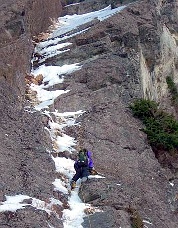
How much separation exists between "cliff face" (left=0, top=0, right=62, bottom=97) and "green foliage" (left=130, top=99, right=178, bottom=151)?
525cm

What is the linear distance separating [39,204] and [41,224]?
0.99m

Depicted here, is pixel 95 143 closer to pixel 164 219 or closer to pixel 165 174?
pixel 165 174

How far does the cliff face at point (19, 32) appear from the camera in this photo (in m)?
21.8

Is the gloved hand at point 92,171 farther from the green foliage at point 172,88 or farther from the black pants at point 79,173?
the green foliage at point 172,88

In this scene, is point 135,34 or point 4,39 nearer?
point 4,39

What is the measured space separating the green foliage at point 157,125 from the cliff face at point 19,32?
5245mm

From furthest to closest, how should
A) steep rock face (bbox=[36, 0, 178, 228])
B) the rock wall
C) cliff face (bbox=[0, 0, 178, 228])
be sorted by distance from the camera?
1. the rock wall
2. steep rock face (bbox=[36, 0, 178, 228])
3. cliff face (bbox=[0, 0, 178, 228])

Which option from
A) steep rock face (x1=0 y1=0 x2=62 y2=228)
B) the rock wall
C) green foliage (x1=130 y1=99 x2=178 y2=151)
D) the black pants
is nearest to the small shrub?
green foliage (x1=130 y1=99 x2=178 y2=151)

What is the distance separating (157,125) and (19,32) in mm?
10645

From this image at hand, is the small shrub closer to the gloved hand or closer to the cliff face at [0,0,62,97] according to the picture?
the cliff face at [0,0,62,97]

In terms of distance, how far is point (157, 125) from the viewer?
21.2 metres

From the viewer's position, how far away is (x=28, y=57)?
26328 mm

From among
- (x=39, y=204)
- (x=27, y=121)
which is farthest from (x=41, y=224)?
(x=27, y=121)

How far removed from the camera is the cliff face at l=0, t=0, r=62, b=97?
856 inches
